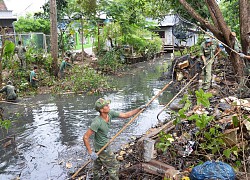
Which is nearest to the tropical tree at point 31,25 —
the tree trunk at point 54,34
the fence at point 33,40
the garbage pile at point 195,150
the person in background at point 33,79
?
the fence at point 33,40

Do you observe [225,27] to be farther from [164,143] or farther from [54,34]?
[54,34]

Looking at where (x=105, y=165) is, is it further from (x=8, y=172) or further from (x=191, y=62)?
(x=191, y=62)

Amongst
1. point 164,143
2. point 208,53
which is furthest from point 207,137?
point 208,53

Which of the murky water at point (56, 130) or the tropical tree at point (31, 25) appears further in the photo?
the tropical tree at point (31, 25)

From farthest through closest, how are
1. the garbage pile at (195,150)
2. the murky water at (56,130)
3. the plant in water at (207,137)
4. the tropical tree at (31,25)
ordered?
the tropical tree at (31,25), the murky water at (56,130), the plant in water at (207,137), the garbage pile at (195,150)

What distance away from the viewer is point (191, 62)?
10.6 meters

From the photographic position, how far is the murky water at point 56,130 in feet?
18.4

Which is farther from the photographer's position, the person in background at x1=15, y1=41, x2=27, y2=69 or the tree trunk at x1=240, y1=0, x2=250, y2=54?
the person in background at x1=15, y1=41, x2=27, y2=69

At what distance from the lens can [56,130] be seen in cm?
768

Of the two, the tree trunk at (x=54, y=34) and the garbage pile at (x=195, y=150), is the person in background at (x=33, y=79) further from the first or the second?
the garbage pile at (x=195, y=150)

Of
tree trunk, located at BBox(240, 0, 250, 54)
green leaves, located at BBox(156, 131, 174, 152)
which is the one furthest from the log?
tree trunk, located at BBox(240, 0, 250, 54)

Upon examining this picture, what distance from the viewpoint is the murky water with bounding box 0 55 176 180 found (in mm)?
5607

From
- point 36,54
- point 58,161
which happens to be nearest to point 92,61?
point 36,54

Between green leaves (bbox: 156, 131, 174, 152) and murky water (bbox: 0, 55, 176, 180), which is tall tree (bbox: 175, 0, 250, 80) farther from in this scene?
green leaves (bbox: 156, 131, 174, 152)
